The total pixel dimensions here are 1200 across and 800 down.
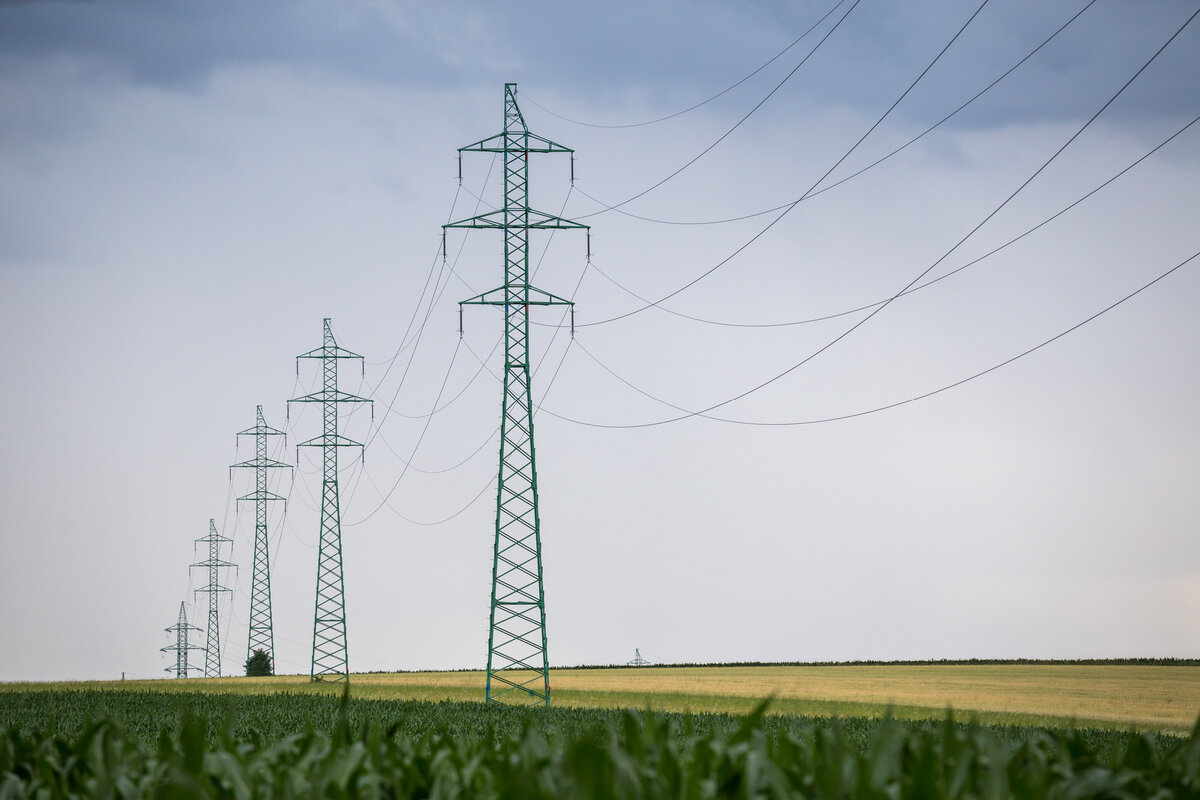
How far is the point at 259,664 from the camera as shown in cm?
7994

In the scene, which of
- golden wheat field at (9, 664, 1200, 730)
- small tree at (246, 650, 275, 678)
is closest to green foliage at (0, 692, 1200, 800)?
golden wheat field at (9, 664, 1200, 730)

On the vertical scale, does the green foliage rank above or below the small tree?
above

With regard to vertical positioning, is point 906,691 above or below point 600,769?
below

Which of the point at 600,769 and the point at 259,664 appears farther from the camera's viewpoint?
the point at 259,664

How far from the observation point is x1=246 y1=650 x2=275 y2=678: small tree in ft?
259

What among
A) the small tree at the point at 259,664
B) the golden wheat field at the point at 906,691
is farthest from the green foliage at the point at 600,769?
the small tree at the point at 259,664

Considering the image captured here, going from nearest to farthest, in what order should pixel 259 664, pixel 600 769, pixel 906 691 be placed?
1. pixel 600 769
2. pixel 906 691
3. pixel 259 664

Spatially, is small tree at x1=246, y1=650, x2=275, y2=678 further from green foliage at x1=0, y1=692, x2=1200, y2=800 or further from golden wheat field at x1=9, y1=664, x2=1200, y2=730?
green foliage at x1=0, y1=692, x2=1200, y2=800

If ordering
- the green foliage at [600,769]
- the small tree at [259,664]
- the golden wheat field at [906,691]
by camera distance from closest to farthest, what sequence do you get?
1. the green foliage at [600,769]
2. the golden wheat field at [906,691]
3. the small tree at [259,664]

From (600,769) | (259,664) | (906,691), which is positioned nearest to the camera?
(600,769)

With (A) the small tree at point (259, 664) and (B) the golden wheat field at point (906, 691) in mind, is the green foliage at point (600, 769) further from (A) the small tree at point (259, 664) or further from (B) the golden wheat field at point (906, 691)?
(A) the small tree at point (259, 664)

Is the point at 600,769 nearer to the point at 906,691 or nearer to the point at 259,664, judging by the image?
the point at 906,691


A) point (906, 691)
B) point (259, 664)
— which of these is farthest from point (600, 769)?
point (259, 664)

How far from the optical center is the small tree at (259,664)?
78938mm
